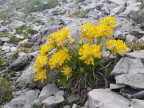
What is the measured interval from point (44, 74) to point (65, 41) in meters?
0.93

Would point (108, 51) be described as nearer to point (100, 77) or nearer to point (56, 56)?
point (100, 77)

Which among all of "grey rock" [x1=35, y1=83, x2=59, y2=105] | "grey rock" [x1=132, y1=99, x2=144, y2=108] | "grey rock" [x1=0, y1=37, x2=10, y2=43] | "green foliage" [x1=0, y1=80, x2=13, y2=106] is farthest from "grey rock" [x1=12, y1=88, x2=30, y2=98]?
"grey rock" [x1=0, y1=37, x2=10, y2=43]

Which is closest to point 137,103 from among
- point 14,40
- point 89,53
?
point 89,53

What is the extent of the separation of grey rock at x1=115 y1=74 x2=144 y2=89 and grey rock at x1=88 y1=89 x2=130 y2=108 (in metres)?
0.28

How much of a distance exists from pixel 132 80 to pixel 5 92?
11.2 feet

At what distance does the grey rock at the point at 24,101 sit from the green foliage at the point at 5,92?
309mm

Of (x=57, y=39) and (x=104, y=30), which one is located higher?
(x=104, y=30)

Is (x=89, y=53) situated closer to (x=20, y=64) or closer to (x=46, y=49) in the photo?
(x=46, y=49)

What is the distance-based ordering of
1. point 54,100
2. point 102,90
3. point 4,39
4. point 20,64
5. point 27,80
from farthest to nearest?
point 4,39
point 20,64
point 27,80
point 54,100
point 102,90

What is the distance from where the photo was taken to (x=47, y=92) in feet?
26.3

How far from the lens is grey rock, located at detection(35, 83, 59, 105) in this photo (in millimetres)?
7912

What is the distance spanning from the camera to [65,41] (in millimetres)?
8102

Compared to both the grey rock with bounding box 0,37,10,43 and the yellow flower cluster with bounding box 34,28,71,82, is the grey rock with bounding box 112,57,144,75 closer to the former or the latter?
the yellow flower cluster with bounding box 34,28,71,82

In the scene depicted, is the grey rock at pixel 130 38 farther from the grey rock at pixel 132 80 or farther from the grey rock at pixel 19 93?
the grey rock at pixel 19 93
